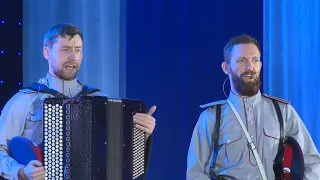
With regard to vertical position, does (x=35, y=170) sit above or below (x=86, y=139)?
below

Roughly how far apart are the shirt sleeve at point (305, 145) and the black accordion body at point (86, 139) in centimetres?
101

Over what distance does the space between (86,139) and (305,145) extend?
131 centimetres

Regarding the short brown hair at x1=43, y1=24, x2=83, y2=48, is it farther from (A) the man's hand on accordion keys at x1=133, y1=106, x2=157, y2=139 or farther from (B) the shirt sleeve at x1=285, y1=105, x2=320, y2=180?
(B) the shirt sleeve at x1=285, y1=105, x2=320, y2=180

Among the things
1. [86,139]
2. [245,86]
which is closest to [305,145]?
[245,86]

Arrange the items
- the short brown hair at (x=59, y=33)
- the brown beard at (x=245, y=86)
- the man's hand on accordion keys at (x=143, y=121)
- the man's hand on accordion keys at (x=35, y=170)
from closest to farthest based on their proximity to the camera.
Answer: the man's hand on accordion keys at (x=35, y=170) < the man's hand on accordion keys at (x=143, y=121) < the short brown hair at (x=59, y=33) < the brown beard at (x=245, y=86)

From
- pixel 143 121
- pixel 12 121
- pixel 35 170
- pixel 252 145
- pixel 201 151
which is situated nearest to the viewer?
pixel 35 170

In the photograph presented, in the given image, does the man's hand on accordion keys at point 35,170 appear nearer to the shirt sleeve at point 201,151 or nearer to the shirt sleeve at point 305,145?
the shirt sleeve at point 201,151

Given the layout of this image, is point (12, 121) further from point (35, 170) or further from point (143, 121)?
point (143, 121)

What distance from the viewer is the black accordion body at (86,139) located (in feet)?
9.73

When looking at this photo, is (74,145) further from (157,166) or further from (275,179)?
(157,166)

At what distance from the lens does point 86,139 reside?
3.01 metres

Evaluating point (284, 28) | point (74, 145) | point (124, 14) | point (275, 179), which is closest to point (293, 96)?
point (284, 28)

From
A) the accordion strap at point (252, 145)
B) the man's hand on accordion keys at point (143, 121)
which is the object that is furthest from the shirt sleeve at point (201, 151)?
the man's hand on accordion keys at point (143, 121)

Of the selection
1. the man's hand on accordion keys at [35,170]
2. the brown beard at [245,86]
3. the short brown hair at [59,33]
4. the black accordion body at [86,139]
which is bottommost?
the man's hand on accordion keys at [35,170]
